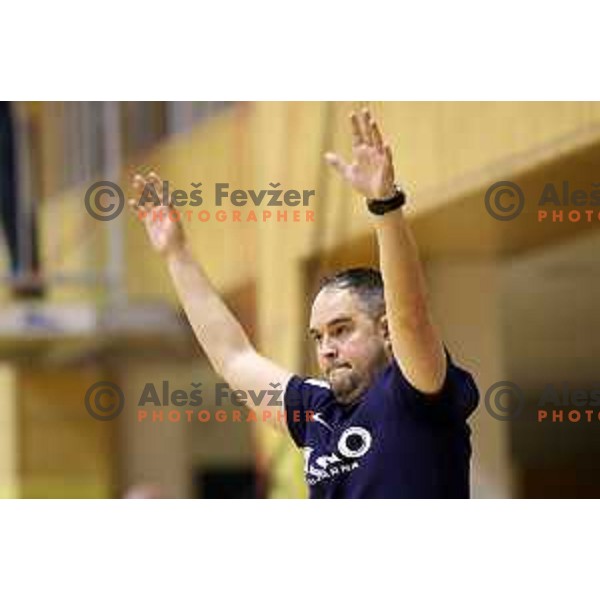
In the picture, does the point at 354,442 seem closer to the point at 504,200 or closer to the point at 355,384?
the point at 355,384

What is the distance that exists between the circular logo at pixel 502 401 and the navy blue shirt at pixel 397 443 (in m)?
A: 2.60

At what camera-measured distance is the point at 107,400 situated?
8484mm

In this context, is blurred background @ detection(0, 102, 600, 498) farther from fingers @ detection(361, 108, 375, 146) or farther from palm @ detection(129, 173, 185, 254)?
fingers @ detection(361, 108, 375, 146)

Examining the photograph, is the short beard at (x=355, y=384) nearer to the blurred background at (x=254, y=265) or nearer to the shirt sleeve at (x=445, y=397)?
the shirt sleeve at (x=445, y=397)

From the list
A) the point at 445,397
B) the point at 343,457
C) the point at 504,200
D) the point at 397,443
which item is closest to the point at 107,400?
the point at 504,200

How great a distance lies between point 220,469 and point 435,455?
1092cm

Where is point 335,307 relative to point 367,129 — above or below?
below

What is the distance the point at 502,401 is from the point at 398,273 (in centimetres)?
325

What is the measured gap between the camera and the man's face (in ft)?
14.1

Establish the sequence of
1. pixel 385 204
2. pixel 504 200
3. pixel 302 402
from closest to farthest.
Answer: pixel 385 204, pixel 302 402, pixel 504 200

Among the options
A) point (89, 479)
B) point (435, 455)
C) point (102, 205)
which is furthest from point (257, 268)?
point (435, 455)
